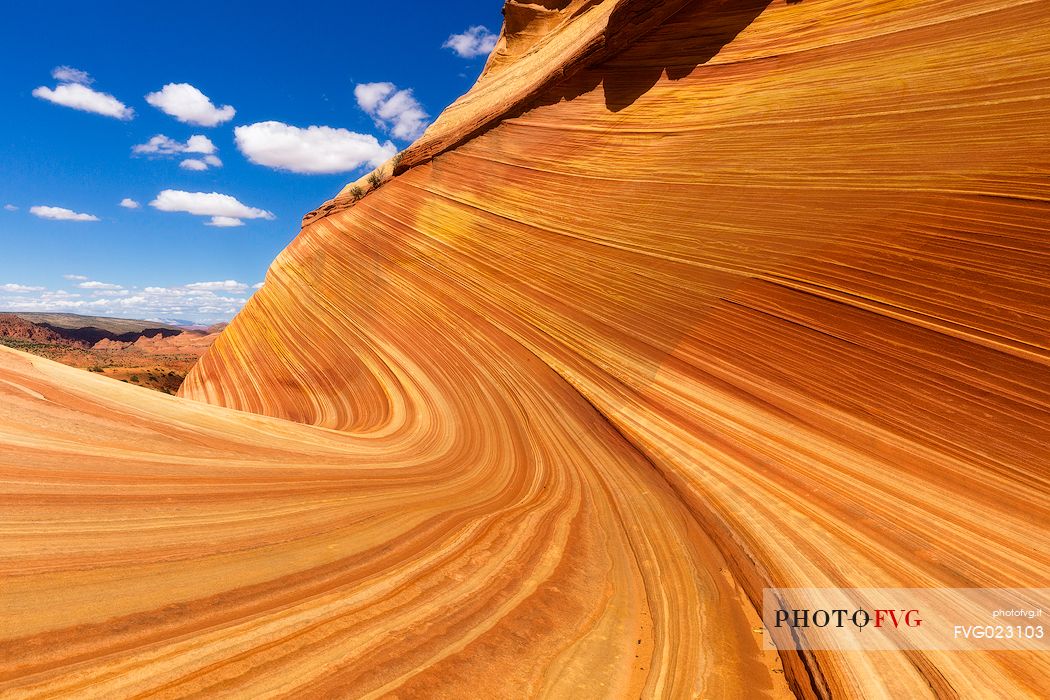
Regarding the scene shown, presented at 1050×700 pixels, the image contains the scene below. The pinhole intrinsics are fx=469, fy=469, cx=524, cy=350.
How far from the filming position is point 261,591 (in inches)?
88.0

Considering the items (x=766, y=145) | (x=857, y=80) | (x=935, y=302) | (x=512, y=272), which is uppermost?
(x=857, y=80)

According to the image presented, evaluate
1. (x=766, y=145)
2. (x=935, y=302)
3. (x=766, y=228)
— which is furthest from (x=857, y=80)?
(x=935, y=302)

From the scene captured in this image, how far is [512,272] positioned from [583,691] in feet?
Result: 18.2

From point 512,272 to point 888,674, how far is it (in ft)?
18.8

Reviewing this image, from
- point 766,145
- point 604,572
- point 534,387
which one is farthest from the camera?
point 534,387

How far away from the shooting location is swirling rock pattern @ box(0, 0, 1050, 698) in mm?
2047

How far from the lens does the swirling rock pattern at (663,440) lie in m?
2.05

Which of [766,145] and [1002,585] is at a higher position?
[766,145]

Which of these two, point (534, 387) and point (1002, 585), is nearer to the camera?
point (1002, 585)

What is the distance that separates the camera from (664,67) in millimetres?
6219

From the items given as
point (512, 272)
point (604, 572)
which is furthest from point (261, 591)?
point (512, 272)

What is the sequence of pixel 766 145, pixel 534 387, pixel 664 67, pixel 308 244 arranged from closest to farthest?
1. pixel 766 145
2. pixel 534 387
3. pixel 664 67
4. pixel 308 244

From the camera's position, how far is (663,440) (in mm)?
4426

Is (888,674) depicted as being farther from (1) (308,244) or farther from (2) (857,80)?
(1) (308,244)
